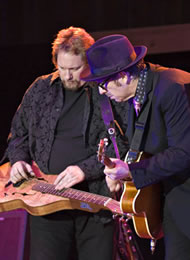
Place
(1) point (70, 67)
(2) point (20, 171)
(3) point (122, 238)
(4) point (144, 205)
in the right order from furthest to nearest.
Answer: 1. (3) point (122, 238)
2. (2) point (20, 171)
3. (1) point (70, 67)
4. (4) point (144, 205)

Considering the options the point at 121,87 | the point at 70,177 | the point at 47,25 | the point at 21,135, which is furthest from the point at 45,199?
the point at 47,25

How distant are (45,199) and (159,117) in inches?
38.0

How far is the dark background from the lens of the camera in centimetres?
375

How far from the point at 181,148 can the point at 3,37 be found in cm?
271

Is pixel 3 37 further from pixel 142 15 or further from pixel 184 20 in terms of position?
pixel 184 20

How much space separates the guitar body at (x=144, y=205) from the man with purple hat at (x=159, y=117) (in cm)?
11

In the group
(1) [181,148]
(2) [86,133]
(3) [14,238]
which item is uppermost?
(1) [181,148]

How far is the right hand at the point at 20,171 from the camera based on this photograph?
2.93 metres

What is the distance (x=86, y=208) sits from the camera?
264 cm

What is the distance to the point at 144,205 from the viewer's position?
2393 millimetres

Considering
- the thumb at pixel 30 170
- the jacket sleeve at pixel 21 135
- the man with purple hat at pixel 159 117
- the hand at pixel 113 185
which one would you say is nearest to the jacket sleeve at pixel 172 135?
the man with purple hat at pixel 159 117

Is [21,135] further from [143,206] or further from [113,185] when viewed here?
[143,206]

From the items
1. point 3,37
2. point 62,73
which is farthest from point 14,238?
point 3,37

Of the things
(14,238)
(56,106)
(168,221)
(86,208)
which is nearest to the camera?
(168,221)
